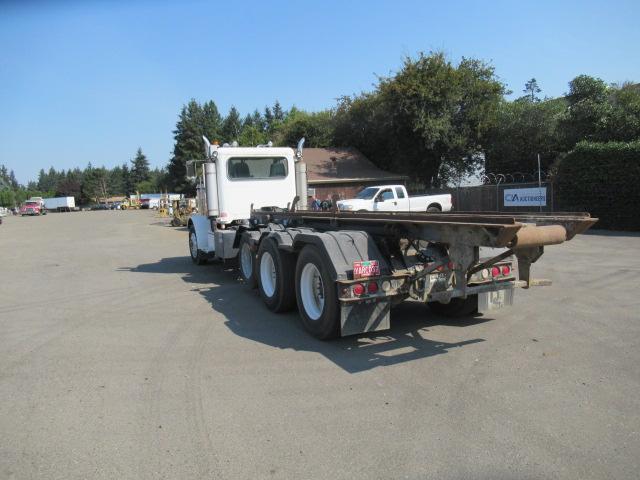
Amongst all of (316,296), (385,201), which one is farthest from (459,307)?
(385,201)

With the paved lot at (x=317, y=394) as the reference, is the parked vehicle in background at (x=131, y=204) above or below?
above

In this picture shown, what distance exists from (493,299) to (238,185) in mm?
6226

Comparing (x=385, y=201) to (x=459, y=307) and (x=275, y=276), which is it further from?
(x=459, y=307)

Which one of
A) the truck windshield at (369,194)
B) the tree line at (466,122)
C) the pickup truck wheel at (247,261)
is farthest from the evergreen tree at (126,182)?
the pickup truck wheel at (247,261)

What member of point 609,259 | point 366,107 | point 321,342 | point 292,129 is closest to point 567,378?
point 321,342

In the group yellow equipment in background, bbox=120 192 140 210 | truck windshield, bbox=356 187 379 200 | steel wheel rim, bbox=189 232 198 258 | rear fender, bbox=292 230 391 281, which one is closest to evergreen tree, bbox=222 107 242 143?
yellow equipment in background, bbox=120 192 140 210

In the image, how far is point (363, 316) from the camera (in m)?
5.28

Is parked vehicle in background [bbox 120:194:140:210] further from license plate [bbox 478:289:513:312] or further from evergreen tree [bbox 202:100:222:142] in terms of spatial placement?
license plate [bbox 478:289:513:312]

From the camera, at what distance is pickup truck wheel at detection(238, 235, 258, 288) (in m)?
8.30

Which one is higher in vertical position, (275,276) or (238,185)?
(238,185)

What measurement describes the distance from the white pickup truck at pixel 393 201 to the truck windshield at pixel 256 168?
11.0 m

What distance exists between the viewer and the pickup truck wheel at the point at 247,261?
830 centimetres

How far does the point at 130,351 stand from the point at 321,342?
86.2 inches

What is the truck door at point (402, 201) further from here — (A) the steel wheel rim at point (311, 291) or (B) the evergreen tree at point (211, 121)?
(B) the evergreen tree at point (211, 121)
